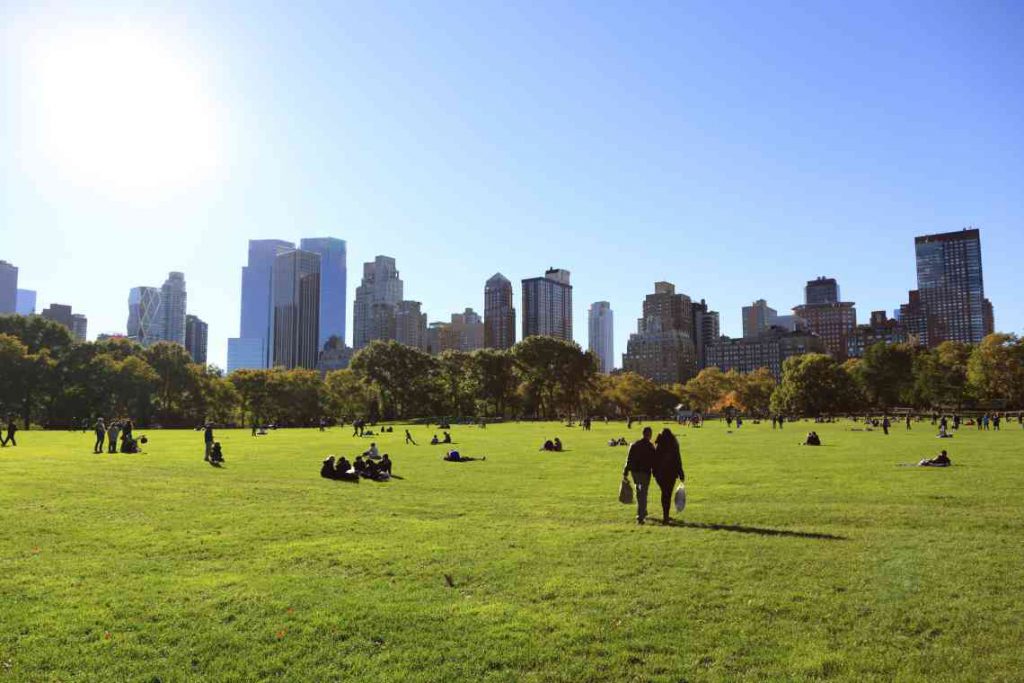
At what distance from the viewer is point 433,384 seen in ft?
439

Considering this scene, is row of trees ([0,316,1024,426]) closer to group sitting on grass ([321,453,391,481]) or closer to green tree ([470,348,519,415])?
green tree ([470,348,519,415])

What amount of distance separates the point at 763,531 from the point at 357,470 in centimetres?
1531

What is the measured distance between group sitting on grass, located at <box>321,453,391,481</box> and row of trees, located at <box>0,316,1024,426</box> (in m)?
75.7

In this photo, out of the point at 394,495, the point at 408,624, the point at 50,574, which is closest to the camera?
the point at 408,624

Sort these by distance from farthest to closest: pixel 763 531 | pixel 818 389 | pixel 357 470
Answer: pixel 818 389
pixel 357 470
pixel 763 531

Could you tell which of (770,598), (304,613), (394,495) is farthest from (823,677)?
(394,495)

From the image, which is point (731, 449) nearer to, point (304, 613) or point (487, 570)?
point (487, 570)

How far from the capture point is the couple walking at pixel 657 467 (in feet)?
49.9

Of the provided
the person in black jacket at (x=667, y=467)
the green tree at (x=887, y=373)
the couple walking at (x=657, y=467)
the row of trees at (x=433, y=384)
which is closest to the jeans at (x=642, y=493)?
the couple walking at (x=657, y=467)

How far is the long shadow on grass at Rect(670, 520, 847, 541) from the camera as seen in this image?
13.1 metres

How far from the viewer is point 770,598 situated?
9219 mm

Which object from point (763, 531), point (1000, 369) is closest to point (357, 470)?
point (763, 531)

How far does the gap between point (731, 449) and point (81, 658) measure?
1459 inches

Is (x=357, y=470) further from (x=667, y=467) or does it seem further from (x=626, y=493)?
(x=667, y=467)
